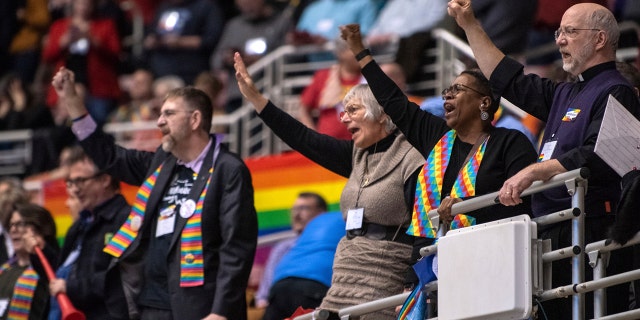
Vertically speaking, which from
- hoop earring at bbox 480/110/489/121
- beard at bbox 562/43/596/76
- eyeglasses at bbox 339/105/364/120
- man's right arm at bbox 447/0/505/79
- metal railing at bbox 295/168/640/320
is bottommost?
metal railing at bbox 295/168/640/320

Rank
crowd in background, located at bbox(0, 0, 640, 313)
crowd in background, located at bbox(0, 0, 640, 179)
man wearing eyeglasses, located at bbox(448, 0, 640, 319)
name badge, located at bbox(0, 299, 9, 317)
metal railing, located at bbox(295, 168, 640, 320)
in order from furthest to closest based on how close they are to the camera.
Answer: crowd in background, located at bbox(0, 0, 640, 179) → crowd in background, located at bbox(0, 0, 640, 313) → name badge, located at bbox(0, 299, 9, 317) → man wearing eyeglasses, located at bbox(448, 0, 640, 319) → metal railing, located at bbox(295, 168, 640, 320)

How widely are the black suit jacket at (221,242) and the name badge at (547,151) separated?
6.26 ft

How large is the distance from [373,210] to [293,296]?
44.3 inches

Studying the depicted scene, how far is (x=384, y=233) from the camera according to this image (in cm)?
756

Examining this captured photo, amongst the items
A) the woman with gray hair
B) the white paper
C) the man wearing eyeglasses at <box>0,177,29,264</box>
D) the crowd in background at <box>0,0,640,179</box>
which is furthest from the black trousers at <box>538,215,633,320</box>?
the man wearing eyeglasses at <box>0,177,29,264</box>

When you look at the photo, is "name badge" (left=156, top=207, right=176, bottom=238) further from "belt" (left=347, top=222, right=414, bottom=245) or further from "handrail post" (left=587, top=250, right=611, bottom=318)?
"handrail post" (left=587, top=250, right=611, bottom=318)

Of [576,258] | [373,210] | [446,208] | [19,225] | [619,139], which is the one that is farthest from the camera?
Answer: [19,225]

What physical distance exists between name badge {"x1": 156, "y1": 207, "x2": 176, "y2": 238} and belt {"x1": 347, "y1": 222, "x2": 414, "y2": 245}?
118 cm

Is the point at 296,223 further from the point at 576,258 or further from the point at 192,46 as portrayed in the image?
the point at 192,46

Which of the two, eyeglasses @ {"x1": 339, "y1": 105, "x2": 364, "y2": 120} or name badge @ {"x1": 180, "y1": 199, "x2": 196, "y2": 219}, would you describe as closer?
eyeglasses @ {"x1": 339, "y1": 105, "x2": 364, "y2": 120}

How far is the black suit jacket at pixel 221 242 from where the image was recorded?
316 inches

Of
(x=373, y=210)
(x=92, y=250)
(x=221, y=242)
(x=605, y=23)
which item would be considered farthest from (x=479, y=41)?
(x=92, y=250)

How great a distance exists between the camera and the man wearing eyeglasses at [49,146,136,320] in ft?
28.3

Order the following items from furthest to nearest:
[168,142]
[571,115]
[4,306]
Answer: [4,306] → [168,142] → [571,115]
